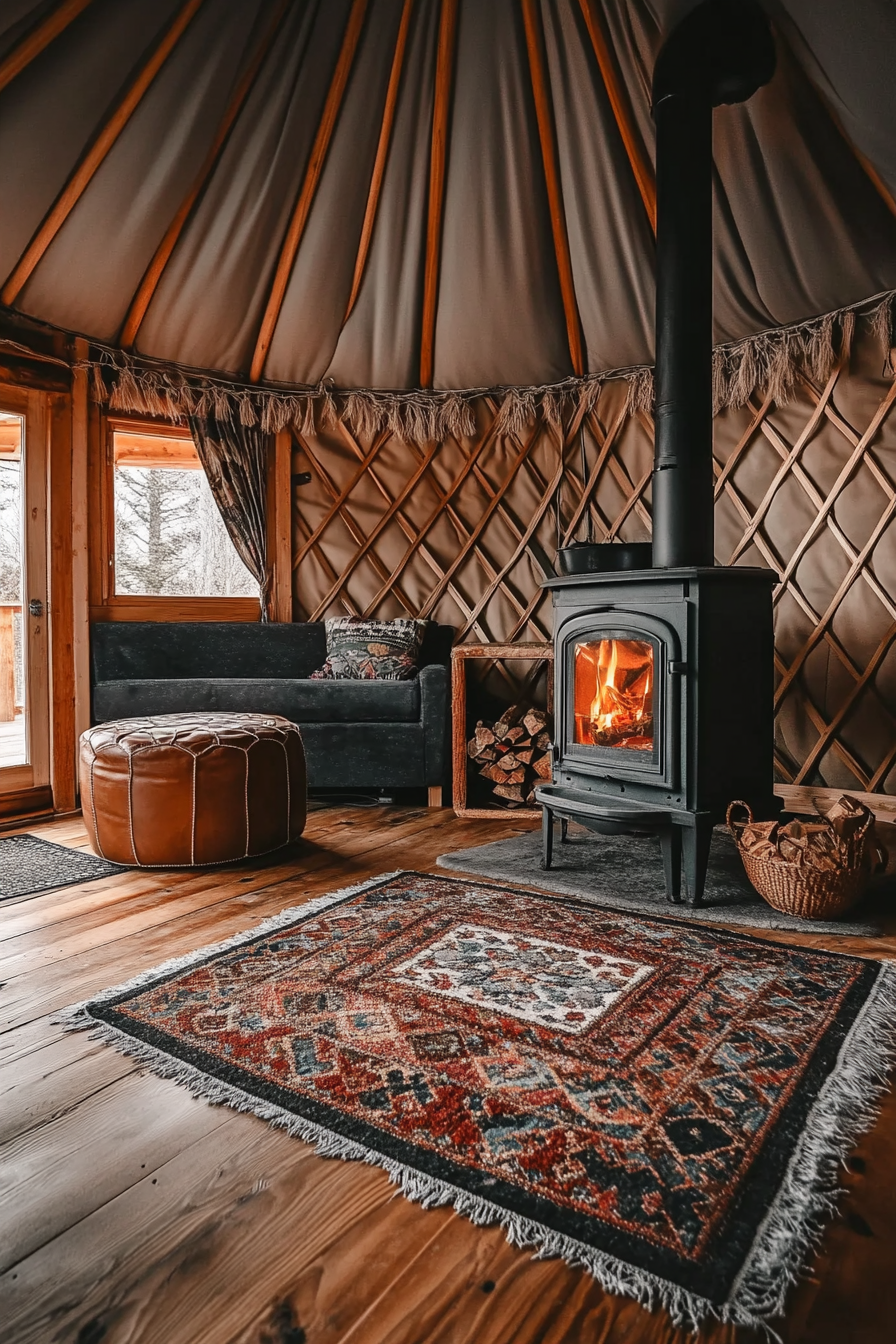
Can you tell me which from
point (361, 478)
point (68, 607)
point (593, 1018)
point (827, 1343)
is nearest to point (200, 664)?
point (68, 607)

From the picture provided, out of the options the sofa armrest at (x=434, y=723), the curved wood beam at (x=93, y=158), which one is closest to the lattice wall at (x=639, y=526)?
the sofa armrest at (x=434, y=723)

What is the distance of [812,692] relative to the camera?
325 cm

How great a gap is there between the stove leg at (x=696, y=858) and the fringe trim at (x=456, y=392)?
1794 mm

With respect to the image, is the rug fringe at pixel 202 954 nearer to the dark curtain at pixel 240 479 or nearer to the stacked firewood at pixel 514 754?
the stacked firewood at pixel 514 754

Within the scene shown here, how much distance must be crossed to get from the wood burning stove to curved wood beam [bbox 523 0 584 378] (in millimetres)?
546

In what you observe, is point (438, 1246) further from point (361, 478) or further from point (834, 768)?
point (361, 478)

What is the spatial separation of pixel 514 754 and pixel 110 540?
80.2 inches

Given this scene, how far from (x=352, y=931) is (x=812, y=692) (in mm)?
2110

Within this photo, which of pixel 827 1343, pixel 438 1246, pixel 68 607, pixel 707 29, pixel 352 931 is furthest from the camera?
pixel 68 607

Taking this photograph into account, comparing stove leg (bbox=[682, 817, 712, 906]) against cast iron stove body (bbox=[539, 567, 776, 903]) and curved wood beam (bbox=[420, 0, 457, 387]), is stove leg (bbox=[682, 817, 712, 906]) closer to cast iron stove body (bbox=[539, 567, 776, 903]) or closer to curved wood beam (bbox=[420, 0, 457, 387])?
cast iron stove body (bbox=[539, 567, 776, 903])

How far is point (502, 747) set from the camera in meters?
3.49

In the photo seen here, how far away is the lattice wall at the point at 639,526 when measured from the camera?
311 centimetres

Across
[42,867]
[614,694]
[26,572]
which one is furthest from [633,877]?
[26,572]

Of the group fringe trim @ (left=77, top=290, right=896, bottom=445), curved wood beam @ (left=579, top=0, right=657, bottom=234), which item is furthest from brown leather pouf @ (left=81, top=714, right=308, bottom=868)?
curved wood beam @ (left=579, top=0, right=657, bottom=234)
